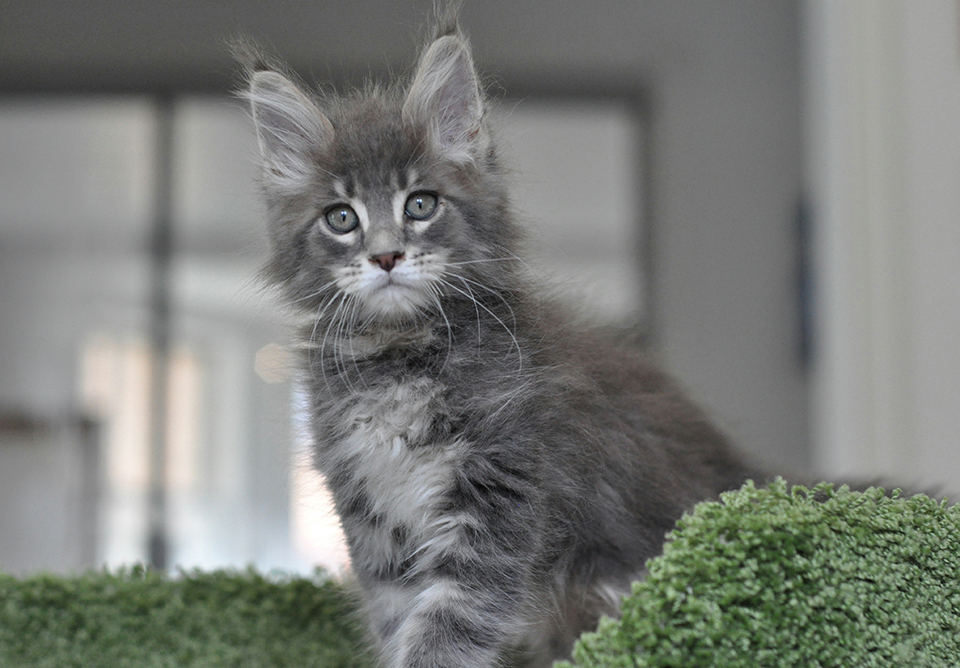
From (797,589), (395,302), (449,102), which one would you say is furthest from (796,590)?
(449,102)

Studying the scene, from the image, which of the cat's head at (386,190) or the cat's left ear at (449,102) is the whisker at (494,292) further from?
the cat's left ear at (449,102)

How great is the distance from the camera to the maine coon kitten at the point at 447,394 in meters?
1.10

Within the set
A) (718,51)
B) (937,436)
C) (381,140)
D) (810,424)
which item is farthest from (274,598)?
(718,51)

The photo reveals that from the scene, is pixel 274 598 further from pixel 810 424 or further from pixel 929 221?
pixel 810 424

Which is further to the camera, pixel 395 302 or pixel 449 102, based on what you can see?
pixel 449 102

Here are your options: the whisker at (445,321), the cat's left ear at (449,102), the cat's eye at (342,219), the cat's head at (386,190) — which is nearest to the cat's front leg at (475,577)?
the whisker at (445,321)

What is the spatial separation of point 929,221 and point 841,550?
1.74m

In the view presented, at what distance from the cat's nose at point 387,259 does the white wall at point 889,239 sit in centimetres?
156

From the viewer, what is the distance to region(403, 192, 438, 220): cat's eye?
3.87 feet

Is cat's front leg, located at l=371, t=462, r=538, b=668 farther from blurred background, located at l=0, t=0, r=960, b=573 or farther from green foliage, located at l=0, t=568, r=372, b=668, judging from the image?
blurred background, located at l=0, t=0, r=960, b=573

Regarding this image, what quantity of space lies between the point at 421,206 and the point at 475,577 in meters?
0.52

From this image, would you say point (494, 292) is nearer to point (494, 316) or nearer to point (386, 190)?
point (494, 316)

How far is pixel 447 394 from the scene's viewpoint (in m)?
1.15

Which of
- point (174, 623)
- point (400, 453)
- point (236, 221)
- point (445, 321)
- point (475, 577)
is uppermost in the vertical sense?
point (236, 221)
